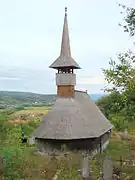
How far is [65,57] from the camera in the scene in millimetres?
28406

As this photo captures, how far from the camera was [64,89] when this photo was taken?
91.6ft

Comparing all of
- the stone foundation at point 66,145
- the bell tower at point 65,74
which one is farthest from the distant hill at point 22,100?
the stone foundation at point 66,145

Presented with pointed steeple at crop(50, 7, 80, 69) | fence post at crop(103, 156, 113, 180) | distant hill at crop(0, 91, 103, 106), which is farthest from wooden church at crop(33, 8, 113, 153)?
distant hill at crop(0, 91, 103, 106)

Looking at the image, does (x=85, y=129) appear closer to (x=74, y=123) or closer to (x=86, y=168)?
(x=74, y=123)

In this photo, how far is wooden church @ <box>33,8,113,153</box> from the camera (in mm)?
24453

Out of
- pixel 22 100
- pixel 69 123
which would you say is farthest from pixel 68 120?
pixel 22 100

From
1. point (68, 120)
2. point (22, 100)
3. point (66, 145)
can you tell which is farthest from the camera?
point (22, 100)

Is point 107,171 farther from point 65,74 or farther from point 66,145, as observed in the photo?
point 65,74

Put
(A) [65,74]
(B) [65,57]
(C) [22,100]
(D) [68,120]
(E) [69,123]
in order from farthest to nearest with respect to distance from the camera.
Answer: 1. (C) [22,100]
2. (B) [65,57]
3. (A) [65,74]
4. (D) [68,120]
5. (E) [69,123]

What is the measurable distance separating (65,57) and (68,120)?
20.6 feet

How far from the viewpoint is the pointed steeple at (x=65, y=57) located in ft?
90.8

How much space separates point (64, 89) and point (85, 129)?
471 cm

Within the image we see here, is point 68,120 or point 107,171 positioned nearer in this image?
point 107,171

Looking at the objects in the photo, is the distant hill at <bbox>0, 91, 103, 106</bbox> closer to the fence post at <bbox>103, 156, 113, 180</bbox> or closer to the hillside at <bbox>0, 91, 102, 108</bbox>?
the hillside at <bbox>0, 91, 102, 108</bbox>
